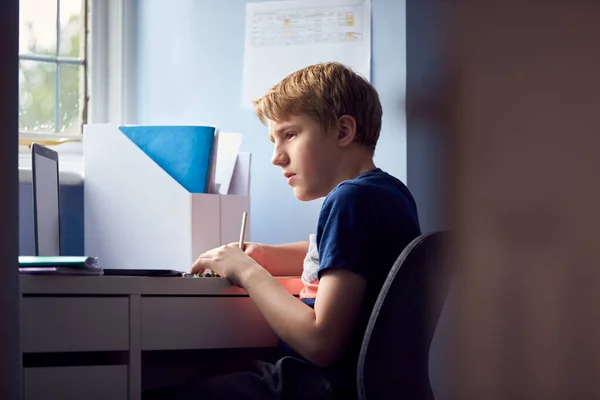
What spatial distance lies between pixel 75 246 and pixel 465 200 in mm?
1659

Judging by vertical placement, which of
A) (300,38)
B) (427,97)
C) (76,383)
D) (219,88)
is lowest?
(76,383)

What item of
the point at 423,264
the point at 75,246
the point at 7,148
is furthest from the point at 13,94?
the point at 75,246

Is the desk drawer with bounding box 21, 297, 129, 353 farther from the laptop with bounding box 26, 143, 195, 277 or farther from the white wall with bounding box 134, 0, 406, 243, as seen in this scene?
the white wall with bounding box 134, 0, 406, 243

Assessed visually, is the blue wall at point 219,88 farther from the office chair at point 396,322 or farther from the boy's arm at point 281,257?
the office chair at point 396,322

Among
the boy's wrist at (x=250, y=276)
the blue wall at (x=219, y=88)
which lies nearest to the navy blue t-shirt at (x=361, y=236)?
the boy's wrist at (x=250, y=276)

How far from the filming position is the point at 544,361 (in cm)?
19

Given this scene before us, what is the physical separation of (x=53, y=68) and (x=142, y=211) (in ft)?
2.12

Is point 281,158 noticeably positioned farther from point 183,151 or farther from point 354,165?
point 183,151

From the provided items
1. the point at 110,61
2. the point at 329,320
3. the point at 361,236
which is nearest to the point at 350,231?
the point at 361,236

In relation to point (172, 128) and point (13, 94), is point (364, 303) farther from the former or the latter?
point (172, 128)

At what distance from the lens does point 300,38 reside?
184cm

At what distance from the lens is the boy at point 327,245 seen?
968 mm

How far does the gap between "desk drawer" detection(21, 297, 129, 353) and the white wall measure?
0.87 meters

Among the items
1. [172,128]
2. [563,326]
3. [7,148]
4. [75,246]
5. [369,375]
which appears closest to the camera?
[563,326]
